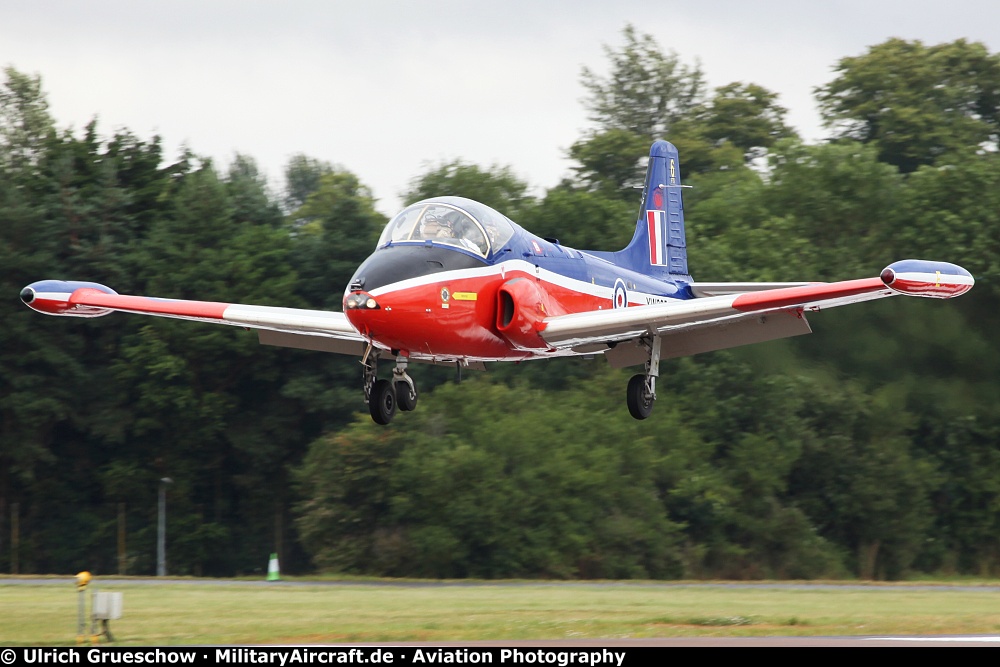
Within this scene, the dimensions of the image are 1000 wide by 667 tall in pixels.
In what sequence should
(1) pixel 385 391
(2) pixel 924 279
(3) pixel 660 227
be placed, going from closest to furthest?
1. (2) pixel 924 279
2. (1) pixel 385 391
3. (3) pixel 660 227

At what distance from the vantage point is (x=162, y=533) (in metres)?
50.0

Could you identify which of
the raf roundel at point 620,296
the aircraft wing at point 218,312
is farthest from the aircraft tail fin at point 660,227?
the aircraft wing at point 218,312

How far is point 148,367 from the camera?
5162 cm

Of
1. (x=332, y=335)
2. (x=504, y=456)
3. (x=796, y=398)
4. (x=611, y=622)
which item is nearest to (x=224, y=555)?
(x=504, y=456)

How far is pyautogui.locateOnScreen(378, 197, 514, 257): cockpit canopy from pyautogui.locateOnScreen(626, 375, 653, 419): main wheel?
4.15m

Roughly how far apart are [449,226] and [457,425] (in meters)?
30.5

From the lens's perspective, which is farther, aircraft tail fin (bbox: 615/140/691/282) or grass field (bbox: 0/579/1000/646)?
aircraft tail fin (bbox: 615/140/691/282)

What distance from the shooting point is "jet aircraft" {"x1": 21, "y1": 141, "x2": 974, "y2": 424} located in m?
17.9

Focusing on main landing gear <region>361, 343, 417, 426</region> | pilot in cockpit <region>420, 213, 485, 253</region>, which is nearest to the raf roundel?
A: pilot in cockpit <region>420, 213, 485, 253</region>

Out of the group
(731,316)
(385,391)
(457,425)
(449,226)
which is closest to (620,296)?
(731,316)

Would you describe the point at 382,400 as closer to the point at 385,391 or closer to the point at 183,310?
the point at 385,391

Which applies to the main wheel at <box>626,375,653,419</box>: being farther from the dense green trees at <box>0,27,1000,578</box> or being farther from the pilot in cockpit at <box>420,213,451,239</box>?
the dense green trees at <box>0,27,1000,578</box>
